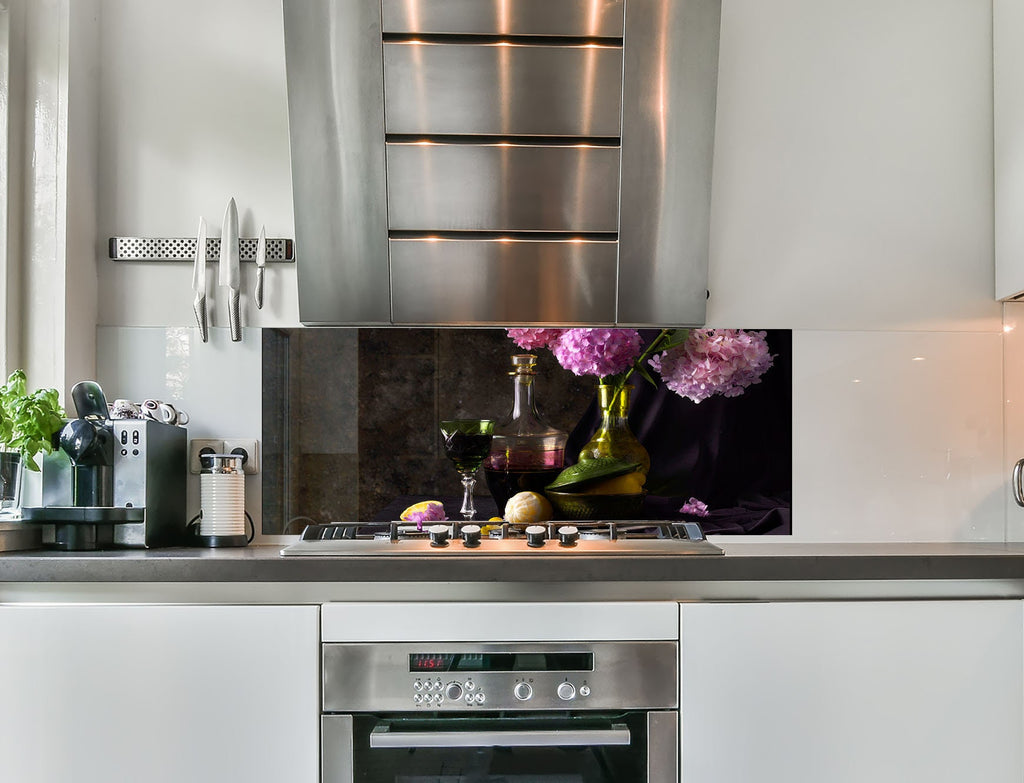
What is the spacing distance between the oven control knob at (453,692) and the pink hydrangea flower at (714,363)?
0.92 m

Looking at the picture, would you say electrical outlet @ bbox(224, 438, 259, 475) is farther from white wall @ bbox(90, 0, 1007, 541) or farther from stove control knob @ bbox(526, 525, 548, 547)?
stove control knob @ bbox(526, 525, 548, 547)

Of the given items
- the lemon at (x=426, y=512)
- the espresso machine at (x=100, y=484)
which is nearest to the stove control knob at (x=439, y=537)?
the lemon at (x=426, y=512)

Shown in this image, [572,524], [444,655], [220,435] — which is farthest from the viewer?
[220,435]

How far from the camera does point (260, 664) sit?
1489mm

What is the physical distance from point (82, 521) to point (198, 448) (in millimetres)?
394

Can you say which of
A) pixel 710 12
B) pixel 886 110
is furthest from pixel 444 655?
pixel 886 110

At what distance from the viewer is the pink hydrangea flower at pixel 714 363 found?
2.04 metres

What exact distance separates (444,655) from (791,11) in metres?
1.63

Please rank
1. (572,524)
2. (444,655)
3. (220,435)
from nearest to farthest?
1. (444,655)
2. (572,524)
3. (220,435)

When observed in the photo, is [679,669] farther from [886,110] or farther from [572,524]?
[886,110]

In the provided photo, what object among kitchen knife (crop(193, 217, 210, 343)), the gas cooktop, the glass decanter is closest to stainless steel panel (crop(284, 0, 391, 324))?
kitchen knife (crop(193, 217, 210, 343))

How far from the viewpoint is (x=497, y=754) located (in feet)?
4.85

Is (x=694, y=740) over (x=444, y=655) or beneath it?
beneath

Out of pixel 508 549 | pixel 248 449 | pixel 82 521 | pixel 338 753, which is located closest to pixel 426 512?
pixel 508 549
